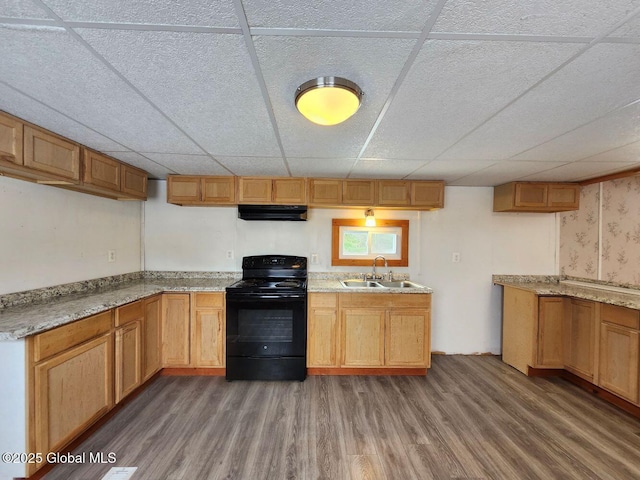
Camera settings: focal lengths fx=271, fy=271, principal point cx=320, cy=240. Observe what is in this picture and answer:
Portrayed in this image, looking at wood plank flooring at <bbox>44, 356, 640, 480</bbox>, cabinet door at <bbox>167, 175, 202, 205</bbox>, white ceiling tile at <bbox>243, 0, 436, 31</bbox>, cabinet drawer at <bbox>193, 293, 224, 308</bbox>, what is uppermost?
white ceiling tile at <bbox>243, 0, 436, 31</bbox>

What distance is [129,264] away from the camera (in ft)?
10.2

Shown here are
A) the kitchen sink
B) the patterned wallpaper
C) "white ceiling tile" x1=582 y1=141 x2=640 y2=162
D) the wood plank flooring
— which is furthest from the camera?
the kitchen sink

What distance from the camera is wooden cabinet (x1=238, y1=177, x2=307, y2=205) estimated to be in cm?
302

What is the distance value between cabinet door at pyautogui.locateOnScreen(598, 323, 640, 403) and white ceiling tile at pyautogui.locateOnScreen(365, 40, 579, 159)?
2296 mm

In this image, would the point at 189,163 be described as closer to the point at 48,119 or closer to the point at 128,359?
the point at 48,119

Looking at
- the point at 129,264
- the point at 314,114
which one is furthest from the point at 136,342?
the point at 314,114

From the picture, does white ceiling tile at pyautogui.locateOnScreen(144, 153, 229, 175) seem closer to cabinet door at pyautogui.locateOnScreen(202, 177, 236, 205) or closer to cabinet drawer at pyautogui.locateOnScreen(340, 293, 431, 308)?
cabinet door at pyautogui.locateOnScreen(202, 177, 236, 205)

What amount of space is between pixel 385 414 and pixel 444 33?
8.26ft

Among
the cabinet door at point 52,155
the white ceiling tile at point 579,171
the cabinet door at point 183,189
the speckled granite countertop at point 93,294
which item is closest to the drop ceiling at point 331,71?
the cabinet door at point 52,155

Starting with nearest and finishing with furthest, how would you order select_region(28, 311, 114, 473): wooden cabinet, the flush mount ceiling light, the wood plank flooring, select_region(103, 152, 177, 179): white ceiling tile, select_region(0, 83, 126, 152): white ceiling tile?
1. the flush mount ceiling light
2. select_region(0, 83, 126, 152): white ceiling tile
3. select_region(28, 311, 114, 473): wooden cabinet
4. the wood plank flooring
5. select_region(103, 152, 177, 179): white ceiling tile

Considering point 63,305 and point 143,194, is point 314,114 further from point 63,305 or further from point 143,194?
point 143,194

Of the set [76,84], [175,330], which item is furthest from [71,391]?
[76,84]

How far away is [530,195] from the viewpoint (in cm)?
314

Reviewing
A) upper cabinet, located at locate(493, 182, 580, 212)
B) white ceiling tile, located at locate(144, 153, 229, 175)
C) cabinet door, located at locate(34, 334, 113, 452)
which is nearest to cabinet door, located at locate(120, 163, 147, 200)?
white ceiling tile, located at locate(144, 153, 229, 175)
